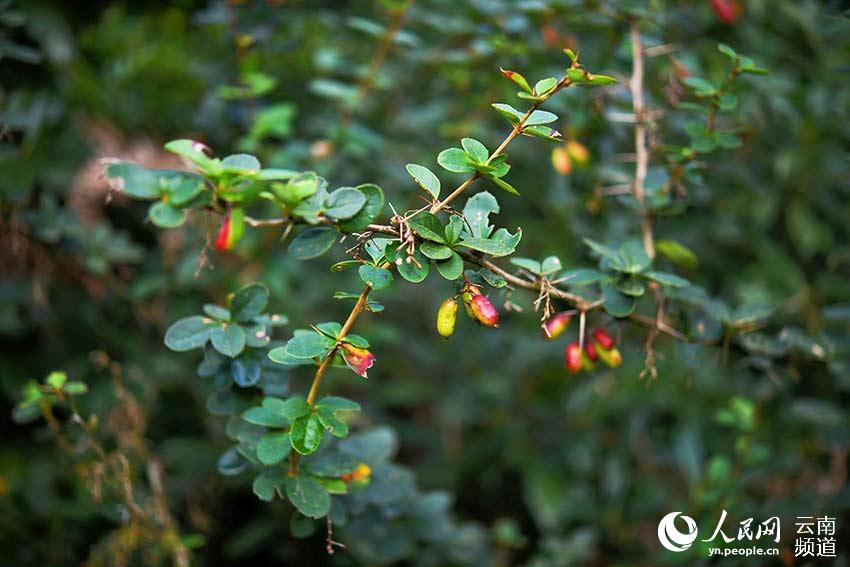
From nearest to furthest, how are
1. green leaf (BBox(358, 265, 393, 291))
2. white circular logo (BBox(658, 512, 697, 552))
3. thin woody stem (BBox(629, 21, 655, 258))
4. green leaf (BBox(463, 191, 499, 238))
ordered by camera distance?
green leaf (BBox(358, 265, 393, 291)) → green leaf (BBox(463, 191, 499, 238)) → thin woody stem (BBox(629, 21, 655, 258)) → white circular logo (BBox(658, 512, 697, 552))

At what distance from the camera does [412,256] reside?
0.86 m

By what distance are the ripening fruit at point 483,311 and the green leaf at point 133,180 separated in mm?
442

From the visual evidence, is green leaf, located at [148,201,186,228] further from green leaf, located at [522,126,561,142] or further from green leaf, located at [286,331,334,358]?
green leaf, located at [522,126,561,142]

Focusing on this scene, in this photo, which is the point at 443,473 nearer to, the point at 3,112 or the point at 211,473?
the point at 211,473

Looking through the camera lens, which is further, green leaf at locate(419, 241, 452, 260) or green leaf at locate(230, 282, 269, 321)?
green leaf at locate(230, 282, 269, 321)

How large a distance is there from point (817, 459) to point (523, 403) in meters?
0.78

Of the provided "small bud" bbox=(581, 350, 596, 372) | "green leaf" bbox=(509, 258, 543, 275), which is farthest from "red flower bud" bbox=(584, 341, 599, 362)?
"green leaf" bbox=(509, 258, 543, 275)

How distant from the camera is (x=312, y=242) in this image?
3.07ft

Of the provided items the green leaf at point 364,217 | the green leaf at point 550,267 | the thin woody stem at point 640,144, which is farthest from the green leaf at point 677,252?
the green leaf at point 364,217

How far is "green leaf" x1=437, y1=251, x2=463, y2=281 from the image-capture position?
0.87 m

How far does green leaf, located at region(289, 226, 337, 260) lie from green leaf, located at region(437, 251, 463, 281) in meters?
0.15

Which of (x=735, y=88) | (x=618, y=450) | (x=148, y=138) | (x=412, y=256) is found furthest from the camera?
(x=148, y=138)

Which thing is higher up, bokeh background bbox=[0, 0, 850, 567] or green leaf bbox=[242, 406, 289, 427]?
green leaf bbox=[242, 406, 289, 427]

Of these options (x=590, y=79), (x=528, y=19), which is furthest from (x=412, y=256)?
(x=528, y=19)
